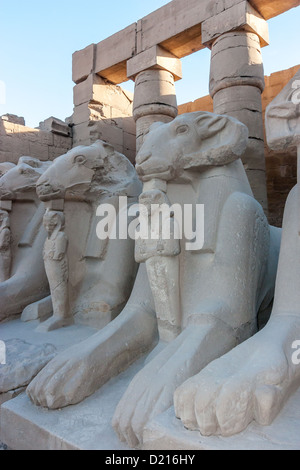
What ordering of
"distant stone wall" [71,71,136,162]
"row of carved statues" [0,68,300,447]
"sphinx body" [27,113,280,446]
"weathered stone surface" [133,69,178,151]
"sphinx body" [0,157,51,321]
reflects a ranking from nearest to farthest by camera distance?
"row of carved statues" [0,68,300,447] → "sphinx body" [27,113,280,446] → "sphinx body" [0,157,51,321] → "weathered stone surface" [133,69,178,151] → "distant stone wall" [71,71,136,162]

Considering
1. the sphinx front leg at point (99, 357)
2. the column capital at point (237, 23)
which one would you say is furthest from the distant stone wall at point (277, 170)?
the sphinx front leg at point (99, 357)

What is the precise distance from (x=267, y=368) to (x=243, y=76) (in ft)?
16.1

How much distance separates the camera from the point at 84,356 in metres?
1.79

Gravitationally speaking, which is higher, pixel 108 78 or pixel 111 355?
pixel 108 78

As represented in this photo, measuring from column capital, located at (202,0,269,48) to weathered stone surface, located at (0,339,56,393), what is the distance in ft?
16.8

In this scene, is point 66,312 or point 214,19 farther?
point 214,19

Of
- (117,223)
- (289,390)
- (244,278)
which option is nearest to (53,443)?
(289,390)

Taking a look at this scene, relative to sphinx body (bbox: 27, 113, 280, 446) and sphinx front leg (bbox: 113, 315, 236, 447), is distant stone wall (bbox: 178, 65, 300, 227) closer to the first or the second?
sphinx body (bbox: 27, 113, 280, 446)

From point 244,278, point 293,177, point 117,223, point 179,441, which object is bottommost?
point 179,441

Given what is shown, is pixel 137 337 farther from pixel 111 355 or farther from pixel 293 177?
pixel 293 177

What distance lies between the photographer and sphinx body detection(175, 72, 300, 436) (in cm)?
117

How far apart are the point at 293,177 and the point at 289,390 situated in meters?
6.79

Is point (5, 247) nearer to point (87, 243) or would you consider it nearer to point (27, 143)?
point (87, 243)

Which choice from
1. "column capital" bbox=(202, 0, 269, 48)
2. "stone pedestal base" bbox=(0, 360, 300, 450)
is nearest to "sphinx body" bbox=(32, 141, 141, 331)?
"stone pedestal base" bbox=(0, 360, 300, 450)
